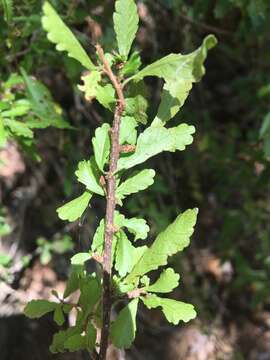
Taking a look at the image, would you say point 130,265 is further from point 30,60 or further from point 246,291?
point 246,291

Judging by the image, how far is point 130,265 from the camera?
1.17 meters

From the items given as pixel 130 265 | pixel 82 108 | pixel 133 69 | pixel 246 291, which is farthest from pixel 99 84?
pixel 246 291

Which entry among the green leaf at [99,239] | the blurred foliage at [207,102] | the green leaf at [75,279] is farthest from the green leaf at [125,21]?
the blurred foliage at [207,102]

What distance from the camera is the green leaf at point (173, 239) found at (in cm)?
107

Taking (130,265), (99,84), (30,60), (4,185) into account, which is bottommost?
(4,185)

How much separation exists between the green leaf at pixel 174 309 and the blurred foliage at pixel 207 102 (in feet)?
2.90

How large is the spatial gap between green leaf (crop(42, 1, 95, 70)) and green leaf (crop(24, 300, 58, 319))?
0.55 metres

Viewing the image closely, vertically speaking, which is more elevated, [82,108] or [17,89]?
[17,89]

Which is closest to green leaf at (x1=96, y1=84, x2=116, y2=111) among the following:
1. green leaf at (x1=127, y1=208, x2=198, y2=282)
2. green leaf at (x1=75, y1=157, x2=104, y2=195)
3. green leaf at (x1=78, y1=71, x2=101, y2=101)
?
green leaf at (x1=78, y1=71, x2=101, y2=101)

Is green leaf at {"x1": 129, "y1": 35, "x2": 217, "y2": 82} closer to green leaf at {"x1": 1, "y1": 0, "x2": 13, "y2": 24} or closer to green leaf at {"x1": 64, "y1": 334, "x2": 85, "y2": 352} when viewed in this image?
green leaf at {"x1": 64, "y1": 334, "x2": 85, "y2": 352}

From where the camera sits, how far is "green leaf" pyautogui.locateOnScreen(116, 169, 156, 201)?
113 cm

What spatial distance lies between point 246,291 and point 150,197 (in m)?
1.47

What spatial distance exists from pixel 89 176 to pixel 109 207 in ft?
0.30

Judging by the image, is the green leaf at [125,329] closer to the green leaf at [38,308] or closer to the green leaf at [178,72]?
the green leaf at [38,308]
